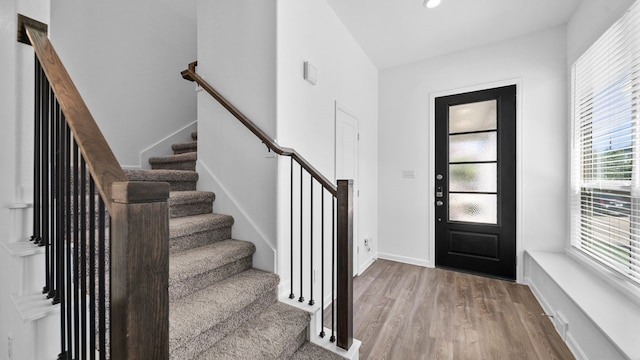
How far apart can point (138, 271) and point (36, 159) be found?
1139 mm

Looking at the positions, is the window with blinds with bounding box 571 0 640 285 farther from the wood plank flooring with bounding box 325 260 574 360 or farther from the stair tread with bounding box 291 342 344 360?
the stair tread with bounding box 291 342 344 360

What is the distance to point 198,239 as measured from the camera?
1895 millimetres

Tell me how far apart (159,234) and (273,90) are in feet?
4.99

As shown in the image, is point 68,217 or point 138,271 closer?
point 138,271

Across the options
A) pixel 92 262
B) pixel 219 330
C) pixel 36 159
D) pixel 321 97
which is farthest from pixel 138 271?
pixel 321 97

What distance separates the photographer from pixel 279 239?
6.31 feet

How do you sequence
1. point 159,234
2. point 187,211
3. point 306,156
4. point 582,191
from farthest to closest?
point 582,191, point 306,156, point 187,211, point 159,234

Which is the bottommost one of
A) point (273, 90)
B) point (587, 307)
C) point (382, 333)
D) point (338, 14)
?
point (382, 333)

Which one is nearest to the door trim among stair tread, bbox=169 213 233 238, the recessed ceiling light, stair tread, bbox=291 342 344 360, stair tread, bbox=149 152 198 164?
the recessed ceiling light

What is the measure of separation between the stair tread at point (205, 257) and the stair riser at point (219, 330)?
1.06 feet

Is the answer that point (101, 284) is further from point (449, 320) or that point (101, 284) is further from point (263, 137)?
point (449, 320)

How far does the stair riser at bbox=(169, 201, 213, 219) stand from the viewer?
1970 mm

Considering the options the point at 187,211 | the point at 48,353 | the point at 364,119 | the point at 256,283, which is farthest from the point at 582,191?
the point at 48,353

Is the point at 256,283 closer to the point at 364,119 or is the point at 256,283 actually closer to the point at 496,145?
the point at 364,119
